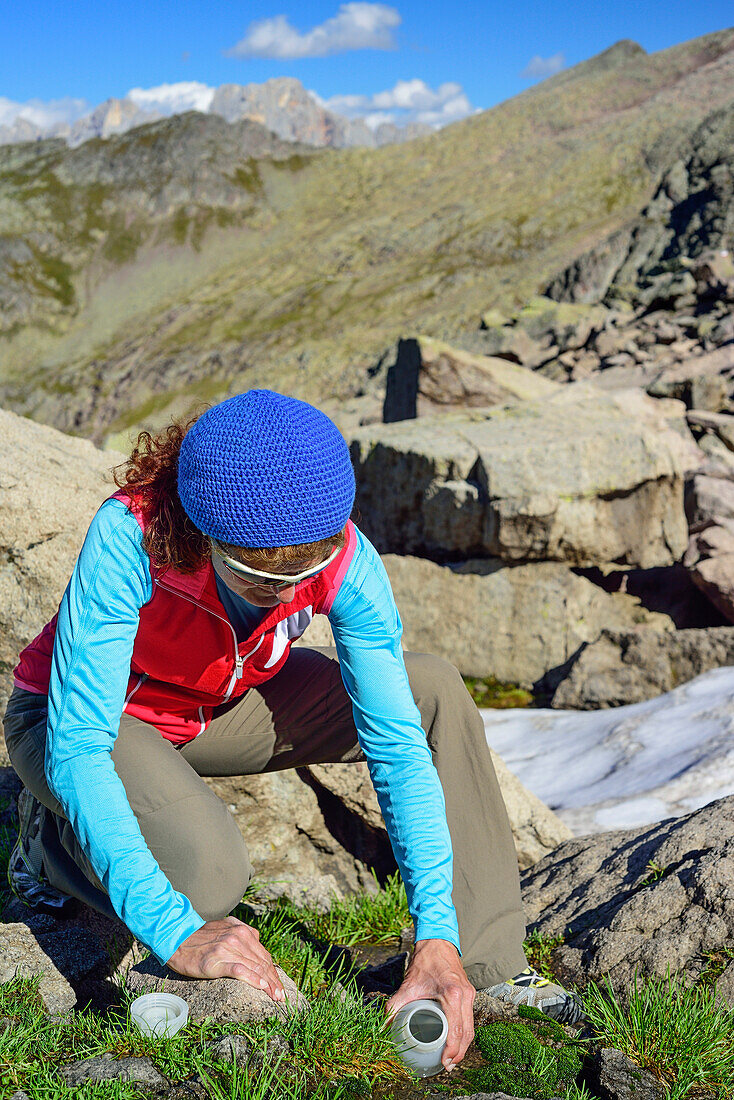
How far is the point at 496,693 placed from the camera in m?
10.5

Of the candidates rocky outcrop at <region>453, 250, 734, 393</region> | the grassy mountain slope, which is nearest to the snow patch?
rocky outcrop at <region>453, 250, 734, 393</region>

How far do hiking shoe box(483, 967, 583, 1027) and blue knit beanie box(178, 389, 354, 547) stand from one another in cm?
214

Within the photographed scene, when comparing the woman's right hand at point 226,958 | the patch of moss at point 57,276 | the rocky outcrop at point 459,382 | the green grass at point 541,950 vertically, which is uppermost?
the patch of moss at point 57,276

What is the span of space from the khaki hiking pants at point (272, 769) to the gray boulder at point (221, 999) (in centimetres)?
29

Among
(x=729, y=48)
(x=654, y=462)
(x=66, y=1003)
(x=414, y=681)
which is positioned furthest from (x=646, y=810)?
(x=729, y=48)

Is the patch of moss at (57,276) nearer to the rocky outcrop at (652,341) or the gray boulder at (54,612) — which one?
the rocky outcrop at (652,341)

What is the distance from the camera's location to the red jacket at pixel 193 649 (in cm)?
346

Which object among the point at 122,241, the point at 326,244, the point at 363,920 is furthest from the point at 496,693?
the point at 122,241

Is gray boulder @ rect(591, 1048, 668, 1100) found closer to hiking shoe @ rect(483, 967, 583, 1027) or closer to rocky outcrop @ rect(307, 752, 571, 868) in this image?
hiking shoe @ rect(483, 967, 583, 1027)

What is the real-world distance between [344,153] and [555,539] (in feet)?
602

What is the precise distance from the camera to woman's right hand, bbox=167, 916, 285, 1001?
2.95 m

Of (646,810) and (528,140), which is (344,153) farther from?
(646,810)

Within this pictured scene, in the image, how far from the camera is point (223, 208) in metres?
180

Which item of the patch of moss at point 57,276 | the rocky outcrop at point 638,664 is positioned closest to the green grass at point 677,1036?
the rocky outcrop at point 638,664
